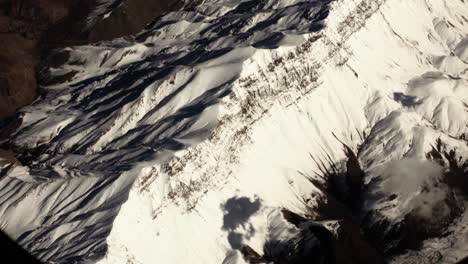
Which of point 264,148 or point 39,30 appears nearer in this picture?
point 264,148

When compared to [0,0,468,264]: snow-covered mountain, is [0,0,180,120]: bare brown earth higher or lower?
higher

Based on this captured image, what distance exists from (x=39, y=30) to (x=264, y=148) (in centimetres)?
5738

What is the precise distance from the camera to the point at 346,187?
5806 centimetres

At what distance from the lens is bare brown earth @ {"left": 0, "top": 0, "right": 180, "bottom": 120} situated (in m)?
81.3

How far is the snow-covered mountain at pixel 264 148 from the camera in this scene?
47938mm

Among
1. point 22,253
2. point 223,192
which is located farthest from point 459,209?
point 22,253

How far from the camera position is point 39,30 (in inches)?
3826

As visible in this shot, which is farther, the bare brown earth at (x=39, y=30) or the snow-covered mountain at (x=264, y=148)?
the bare brown earth at (x=39, y=30)

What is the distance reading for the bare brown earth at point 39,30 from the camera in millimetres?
81312

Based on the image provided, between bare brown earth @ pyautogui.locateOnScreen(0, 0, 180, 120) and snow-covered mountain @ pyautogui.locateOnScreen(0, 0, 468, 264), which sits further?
bare brown earth @ pyautogui.locateOnScreen(0, 0, 180, 120)

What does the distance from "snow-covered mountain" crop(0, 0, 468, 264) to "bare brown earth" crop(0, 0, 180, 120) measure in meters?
4.70

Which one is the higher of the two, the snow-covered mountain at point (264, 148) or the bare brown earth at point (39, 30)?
the bare brown earth at point (39, 30)

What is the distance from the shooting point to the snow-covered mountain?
157 feet

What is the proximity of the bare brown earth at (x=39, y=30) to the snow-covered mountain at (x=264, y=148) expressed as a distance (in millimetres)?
4701
